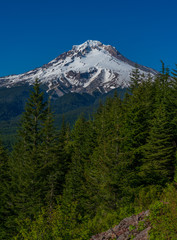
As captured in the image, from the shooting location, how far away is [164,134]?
21.9m

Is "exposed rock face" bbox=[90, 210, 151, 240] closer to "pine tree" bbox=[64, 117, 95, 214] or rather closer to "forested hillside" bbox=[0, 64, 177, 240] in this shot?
"forested hillside" bbox=[0, 64, 177, 240]

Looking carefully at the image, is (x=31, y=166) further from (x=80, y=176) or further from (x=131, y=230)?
(x=131, y=230)

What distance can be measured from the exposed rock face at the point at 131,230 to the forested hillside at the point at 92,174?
953 millimetres

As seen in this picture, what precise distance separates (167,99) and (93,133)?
1163cm

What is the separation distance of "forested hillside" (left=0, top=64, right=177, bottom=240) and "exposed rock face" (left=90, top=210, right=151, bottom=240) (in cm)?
95

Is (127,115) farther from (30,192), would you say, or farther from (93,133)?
(30,192)

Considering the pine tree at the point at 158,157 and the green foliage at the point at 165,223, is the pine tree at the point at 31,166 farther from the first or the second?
the green foliage at the point at 165,223

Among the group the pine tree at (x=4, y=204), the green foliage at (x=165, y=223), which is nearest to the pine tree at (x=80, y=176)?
the pine tree at (x=4, y=204)

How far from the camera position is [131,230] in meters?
10.4

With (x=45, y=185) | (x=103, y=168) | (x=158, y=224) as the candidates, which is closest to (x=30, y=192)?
(x=45, y=185)

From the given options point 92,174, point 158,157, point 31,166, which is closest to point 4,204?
point 31,166

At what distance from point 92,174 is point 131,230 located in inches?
543

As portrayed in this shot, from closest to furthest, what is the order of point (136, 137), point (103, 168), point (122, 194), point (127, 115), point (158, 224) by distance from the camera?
point (158, 224)
point (122, 194)
point (103, 168)
point (136, 137)
point (127, 115)

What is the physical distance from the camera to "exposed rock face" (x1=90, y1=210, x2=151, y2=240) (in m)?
9.41
